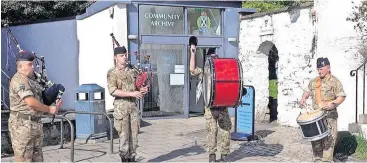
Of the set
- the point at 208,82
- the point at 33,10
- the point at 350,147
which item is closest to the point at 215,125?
the point at 208,82

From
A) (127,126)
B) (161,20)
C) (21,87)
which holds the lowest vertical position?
(127,126)

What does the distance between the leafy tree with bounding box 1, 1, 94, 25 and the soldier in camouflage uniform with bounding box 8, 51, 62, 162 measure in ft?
38.5

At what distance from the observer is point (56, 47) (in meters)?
13.5

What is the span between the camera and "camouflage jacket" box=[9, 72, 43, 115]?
17.2 ft

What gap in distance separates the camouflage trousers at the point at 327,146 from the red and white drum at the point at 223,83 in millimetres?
1312

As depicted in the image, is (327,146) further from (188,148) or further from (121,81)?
(121,81)

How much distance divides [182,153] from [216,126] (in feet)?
4.18

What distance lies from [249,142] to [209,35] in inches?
178

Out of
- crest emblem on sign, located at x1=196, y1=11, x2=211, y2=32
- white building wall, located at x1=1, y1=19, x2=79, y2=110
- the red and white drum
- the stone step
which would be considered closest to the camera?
the red and white drum

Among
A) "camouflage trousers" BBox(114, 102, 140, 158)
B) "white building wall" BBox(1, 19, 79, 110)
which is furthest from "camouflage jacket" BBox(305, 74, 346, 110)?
"white building wall" BBox(1, 19, 79, 110)

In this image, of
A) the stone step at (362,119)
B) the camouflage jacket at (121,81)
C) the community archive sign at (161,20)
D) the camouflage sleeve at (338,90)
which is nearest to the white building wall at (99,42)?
the community archive sign at (161,20)

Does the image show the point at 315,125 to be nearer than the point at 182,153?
Yes

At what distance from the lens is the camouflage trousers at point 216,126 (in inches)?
271

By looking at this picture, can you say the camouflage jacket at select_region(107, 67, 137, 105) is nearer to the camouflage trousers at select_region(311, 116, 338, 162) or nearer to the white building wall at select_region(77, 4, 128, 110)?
the camouflage trousers at select_region(311, 116, 338, 162)
